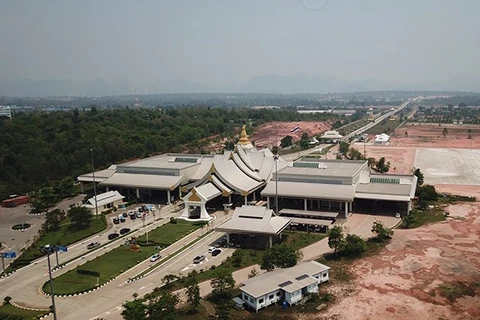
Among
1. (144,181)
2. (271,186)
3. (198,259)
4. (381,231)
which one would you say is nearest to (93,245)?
(198,259)

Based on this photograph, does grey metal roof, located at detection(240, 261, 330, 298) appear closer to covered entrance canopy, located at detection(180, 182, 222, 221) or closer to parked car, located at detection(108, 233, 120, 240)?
covered entrance canopy, located at detection(180, 182, 222, 221)

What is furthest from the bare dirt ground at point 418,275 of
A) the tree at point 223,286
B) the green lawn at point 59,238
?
the green lawn at point 59,238

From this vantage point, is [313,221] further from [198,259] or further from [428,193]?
[428,193]

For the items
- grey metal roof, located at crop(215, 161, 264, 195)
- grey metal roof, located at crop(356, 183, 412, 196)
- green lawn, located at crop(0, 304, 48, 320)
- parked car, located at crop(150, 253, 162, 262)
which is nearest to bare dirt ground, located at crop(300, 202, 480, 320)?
grey metal roof, located at crop(356, 183, 412, 196)

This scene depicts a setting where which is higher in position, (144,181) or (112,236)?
(144,181)

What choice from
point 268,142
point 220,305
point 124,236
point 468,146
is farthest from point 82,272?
point 468,146

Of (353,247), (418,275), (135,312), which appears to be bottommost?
(418,275)

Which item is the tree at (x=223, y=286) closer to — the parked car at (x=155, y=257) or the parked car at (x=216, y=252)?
the parked car at (x=216, y=252)
